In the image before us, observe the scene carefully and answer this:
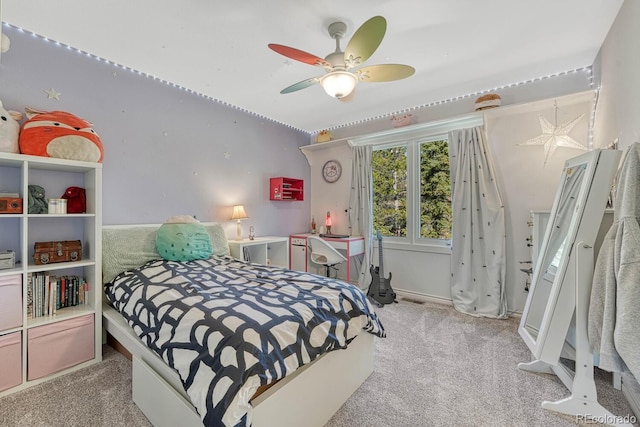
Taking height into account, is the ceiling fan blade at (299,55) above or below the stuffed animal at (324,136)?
below

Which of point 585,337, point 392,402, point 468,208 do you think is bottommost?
point 392,402

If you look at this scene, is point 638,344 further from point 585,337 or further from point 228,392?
point 228,392

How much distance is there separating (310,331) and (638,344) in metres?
1.55

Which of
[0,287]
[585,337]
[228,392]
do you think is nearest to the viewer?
[228,392]

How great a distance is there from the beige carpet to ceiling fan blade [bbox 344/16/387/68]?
217 cm

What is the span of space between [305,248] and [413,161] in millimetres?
1893

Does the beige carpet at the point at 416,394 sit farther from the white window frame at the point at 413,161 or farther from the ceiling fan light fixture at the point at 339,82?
the ceiling fan light fixture at the point at 339,82

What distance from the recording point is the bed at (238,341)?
114 centimetres

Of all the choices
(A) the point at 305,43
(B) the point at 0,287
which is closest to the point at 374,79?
(A) the point at 305,43

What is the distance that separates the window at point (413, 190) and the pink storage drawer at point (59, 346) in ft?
10.9

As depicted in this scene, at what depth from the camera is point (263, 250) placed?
352cm

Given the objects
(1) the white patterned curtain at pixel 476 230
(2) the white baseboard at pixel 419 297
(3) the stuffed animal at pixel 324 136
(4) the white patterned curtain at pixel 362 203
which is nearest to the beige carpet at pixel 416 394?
(1) the white patterned curtain at pixel 476 230

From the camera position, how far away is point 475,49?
2.29 meters

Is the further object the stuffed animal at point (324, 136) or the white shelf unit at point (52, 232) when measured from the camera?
the stuffed animal at point (324, 136)
